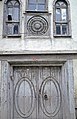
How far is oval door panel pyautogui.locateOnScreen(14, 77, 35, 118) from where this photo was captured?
7.50 meters

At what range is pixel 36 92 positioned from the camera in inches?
301

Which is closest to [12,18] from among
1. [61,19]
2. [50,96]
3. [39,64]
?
[61,19]

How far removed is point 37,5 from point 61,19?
929 mm

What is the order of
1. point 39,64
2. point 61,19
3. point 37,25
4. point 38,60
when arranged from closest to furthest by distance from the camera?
point 38,60, point 39,64, point 37,25, point 61,19

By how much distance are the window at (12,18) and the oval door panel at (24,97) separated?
5.16ft

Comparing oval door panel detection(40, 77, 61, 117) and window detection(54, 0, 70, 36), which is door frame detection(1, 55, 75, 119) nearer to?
oval door panel detection(40, 77, 61, 117)

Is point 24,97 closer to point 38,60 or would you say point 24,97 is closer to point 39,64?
point 39,64

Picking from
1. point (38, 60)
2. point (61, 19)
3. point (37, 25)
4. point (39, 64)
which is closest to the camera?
point (38, 60)

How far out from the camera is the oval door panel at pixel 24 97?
7.50 metres

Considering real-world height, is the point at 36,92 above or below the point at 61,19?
below

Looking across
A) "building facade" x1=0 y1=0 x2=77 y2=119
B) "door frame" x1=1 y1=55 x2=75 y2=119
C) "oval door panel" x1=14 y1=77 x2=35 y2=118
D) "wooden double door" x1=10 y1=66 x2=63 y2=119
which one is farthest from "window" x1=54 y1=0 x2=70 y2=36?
"oval door panel" x1=14 y1=77 x2=35 y2=118

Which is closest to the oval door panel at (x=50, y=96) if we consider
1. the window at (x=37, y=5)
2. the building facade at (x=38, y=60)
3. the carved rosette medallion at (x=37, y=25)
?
the building facade at (x=38, y=60)

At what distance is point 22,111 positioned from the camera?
7504 millimetres

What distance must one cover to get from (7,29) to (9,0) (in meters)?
1.01
